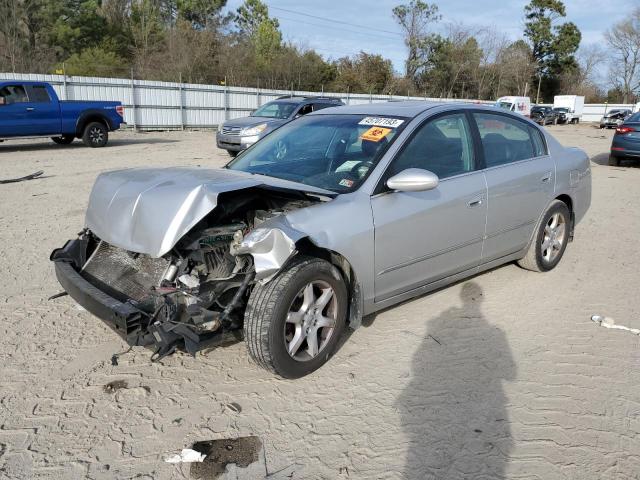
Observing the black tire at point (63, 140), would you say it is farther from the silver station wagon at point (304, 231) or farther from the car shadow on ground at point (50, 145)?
the silver station wagon at point (304, 231)

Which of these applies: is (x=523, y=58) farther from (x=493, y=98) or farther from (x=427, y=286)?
(x=427, y=286)

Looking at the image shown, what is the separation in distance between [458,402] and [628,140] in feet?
42.3

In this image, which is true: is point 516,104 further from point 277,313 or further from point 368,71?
point 277,313

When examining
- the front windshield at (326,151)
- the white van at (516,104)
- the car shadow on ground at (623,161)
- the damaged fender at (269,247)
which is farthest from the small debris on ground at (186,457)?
the white van at (516,104)

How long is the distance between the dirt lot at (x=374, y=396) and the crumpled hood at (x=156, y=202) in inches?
34.4

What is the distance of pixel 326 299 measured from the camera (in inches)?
129

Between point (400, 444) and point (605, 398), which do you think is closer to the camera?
point (400, 444)

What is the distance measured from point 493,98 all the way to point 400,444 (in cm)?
6072

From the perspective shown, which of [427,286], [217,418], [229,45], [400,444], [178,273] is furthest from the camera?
[229,45]

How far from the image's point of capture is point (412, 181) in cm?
340

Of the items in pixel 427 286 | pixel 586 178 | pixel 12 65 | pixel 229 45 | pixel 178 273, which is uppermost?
pixel 229 45

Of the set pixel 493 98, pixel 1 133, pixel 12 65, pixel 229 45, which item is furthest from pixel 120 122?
pixel 493 98

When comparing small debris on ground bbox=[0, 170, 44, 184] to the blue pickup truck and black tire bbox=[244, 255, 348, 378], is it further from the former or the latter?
black tire bbox=[244, 255, 348, 378]

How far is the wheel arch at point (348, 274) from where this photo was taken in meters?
3.25
